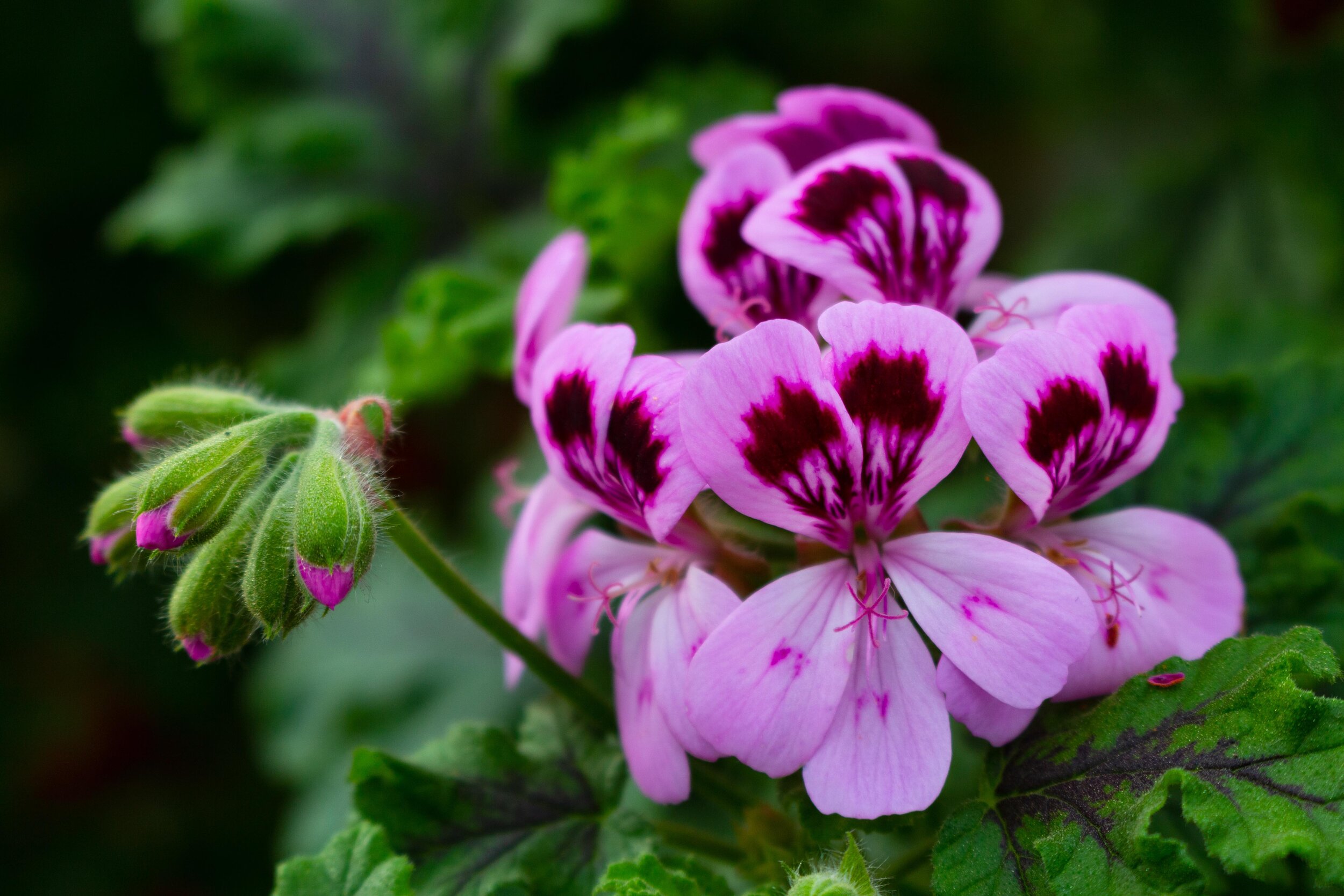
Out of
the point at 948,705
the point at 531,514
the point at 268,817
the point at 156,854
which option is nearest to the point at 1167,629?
the point at 948,705

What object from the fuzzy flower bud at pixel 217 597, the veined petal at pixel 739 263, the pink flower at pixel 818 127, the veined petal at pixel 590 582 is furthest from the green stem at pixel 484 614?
the pink flower at pixel 818 127

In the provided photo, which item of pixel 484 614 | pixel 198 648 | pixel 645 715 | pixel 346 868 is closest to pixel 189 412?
pixel 198 648

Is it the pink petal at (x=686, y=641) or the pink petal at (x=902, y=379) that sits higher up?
the pink petal at (x=902, y=379)

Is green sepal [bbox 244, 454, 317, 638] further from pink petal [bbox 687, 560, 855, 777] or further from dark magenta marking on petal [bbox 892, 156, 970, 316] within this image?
dark magenta marking on petal [bbox 892, 156, 970, 316]

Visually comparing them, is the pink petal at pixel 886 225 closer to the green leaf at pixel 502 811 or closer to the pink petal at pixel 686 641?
the pink petal at pixel 686 641

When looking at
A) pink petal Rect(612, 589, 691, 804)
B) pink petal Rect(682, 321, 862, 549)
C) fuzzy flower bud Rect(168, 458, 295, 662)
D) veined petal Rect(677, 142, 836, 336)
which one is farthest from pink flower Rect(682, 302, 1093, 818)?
fuzzy flower bud Rect(168, 458, 295, 662)

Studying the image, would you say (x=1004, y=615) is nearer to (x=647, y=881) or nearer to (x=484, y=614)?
(x=647, y=881)
